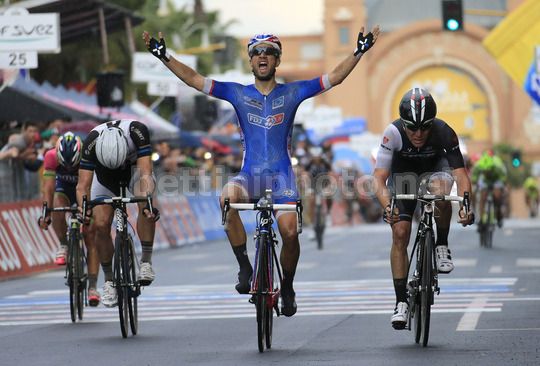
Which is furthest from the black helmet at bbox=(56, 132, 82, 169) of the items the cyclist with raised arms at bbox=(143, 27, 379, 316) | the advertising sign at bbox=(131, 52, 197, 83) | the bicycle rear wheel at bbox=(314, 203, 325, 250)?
the advertising sign at bbox=(131, 52, 197, 83)

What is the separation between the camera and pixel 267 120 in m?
11.0

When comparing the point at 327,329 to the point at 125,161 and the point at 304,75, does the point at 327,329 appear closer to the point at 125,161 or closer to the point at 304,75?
the point at 125,161

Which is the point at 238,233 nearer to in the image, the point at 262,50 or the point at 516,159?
the point at 262,50

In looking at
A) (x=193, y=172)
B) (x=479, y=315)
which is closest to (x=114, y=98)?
(x=193, y=172)

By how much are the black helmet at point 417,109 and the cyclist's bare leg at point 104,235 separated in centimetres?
325

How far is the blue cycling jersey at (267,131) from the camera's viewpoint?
10969mm

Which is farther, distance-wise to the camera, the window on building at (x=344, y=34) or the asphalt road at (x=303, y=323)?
the window on building at (x=344, y=34)

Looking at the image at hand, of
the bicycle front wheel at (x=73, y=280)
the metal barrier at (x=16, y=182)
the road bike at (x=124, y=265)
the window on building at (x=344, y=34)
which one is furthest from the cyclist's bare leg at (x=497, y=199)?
the window on building at (x=344, y=34)

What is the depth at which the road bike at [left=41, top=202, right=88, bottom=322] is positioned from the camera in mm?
13914

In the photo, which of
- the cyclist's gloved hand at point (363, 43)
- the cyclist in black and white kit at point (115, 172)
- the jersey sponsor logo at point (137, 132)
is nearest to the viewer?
the cyclist's gloved hand at point (363, 43)

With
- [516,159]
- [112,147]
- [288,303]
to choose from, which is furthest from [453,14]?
[288,303]

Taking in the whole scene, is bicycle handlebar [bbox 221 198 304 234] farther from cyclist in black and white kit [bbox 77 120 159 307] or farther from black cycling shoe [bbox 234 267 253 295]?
cyclist in black and white kit [bbox 77 120 159 307]

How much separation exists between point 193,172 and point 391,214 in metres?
23.8

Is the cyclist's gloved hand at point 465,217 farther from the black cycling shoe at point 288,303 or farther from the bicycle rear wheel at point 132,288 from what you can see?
the bicycle rear wheel at point 132,288
